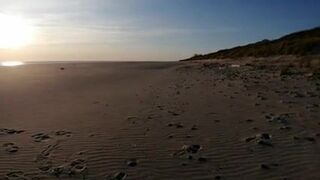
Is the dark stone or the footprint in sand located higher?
the footprint in sand

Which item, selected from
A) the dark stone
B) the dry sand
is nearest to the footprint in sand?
the dry sand

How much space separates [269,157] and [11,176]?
426 centimetres

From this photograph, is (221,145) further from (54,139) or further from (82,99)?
(82,99)

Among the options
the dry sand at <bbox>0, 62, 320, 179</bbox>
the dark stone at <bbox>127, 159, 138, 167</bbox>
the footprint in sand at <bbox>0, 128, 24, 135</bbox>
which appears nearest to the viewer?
the dry sand at <bbox>0, 62, 320, 179</bbox>

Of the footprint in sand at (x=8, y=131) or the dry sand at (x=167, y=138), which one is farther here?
the footprint in sand at (x=8, y=131)

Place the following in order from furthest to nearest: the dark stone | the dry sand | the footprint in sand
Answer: the footprint in sand < the dark stone < the dry sand

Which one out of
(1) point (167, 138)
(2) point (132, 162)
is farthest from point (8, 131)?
(2) point (132, 162)

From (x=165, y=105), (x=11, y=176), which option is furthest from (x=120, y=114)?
(x=11, y=176)

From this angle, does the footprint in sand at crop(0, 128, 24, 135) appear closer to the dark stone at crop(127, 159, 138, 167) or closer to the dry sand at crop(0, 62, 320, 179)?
the dry sand at crop(0, 62, 320, 179)

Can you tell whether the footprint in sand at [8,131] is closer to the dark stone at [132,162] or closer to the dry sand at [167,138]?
the dry sand at [167,138]

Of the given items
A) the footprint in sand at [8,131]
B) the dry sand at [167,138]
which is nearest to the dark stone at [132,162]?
the dry sand at [167,138]

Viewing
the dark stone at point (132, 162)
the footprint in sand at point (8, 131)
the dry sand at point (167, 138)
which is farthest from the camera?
the footprint in sand at point (8, 131)

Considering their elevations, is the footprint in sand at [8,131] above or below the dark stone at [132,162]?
above

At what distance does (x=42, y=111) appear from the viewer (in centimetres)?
1386
